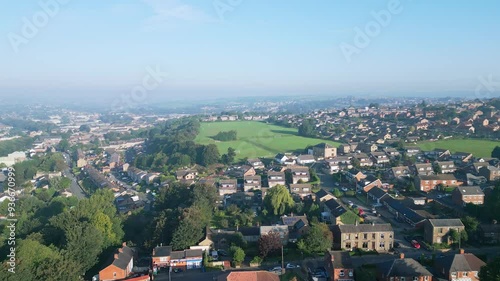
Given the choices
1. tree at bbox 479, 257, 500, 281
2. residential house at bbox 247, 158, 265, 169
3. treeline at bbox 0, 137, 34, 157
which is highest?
tree at bbox 479, 257, 500, 281

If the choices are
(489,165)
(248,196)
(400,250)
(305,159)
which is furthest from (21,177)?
(489,165)

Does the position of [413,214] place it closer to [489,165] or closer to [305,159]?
[489,165]

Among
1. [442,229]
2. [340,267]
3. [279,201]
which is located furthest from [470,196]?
[340,267]

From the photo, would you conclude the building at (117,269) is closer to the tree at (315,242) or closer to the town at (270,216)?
the town at (270,216)

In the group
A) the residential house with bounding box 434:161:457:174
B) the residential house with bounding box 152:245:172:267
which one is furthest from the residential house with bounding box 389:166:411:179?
the residential house with bounding box 152:245:172:267

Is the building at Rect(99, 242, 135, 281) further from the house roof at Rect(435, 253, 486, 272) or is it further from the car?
the car

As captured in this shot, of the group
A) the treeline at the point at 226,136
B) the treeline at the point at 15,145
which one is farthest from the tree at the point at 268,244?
the treeline at the point at 15,145

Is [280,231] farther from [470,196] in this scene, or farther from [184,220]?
[470,196]
